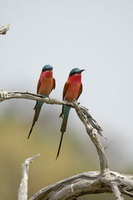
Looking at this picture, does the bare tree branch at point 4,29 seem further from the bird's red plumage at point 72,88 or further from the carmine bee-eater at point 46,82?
the bird's red plumage at point 72,88

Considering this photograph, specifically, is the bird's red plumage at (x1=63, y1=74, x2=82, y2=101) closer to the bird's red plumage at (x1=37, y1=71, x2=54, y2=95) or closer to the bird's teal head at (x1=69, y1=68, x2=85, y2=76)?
the bird's teal head at (x1=69, y1=68, x2=85, y2=76)

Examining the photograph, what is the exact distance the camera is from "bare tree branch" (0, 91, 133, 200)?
5316 millimetres

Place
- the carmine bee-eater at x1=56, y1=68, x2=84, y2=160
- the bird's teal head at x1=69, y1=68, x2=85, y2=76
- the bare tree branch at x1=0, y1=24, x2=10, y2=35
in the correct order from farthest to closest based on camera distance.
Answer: the bird's teal head at x1=69, y1=68, x2=85, y2=76 → the carmine bee-eater at x1=56, y1=68, x2=84, y2=160 → the bare tree branch at x1=0, y1=24, x2=10, y2=35

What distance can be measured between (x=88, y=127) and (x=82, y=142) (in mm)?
16601

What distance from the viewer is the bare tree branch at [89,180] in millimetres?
5316

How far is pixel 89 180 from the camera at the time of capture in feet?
17.9

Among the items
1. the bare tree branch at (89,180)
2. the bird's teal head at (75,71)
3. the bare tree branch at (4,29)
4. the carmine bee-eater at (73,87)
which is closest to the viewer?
the bare tree branch at (89,180)

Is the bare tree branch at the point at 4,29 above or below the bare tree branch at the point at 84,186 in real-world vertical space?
above

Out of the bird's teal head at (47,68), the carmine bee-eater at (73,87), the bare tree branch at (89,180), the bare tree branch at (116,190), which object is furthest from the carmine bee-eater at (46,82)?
the bare tree branch at (116,190)

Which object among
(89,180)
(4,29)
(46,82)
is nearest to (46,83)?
(46,82)

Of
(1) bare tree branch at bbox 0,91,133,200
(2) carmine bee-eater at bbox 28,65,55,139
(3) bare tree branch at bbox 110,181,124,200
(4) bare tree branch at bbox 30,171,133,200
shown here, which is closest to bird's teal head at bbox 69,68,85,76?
(2) carmine bee-eater at bbox 28,65,55,139

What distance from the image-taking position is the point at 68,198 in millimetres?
5590

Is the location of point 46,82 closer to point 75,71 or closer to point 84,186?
point 75,71

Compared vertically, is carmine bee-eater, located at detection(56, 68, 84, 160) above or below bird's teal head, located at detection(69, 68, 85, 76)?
below
